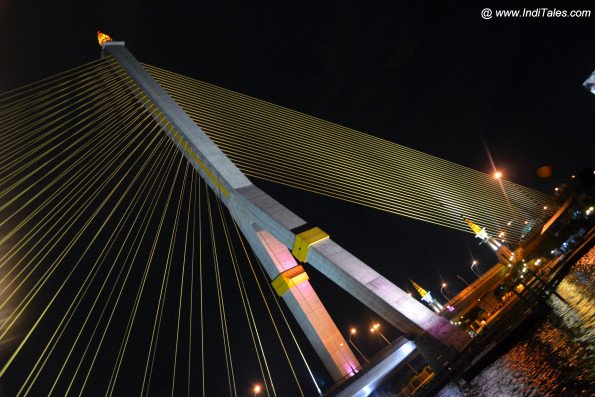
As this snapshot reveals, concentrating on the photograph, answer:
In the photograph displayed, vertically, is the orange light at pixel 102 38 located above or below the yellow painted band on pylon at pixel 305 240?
above

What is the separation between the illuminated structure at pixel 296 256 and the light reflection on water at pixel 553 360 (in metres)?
0.93

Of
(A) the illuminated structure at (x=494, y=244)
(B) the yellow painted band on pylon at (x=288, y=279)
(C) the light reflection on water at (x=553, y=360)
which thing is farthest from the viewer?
(A) the illuminated structure at (x=494, y=244)

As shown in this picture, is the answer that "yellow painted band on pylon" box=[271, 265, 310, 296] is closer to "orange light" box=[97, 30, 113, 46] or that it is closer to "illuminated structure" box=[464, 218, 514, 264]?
"orange light" box=[97, 30, 113, 46]

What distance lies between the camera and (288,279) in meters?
10.8

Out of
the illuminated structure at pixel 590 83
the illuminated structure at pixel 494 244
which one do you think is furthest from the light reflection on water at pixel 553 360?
the illuminated structure at pixel 590 83

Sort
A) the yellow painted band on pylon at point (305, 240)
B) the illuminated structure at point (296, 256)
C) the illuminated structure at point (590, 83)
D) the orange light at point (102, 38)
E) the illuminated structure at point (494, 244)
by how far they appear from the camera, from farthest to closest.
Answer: the illuminated structure at point (494, 244), the illuminated structure at point (590, 83), the orange light at point (102, 38), the yellow painted band on pylon at point (305, 240), the illuminated structure at point (296, 256)

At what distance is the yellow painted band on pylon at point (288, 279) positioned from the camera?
10805 mm

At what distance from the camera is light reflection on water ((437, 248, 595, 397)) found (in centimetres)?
487

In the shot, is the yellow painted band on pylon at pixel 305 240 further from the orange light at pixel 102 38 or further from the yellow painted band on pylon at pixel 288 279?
the orange light at pixel 102 38

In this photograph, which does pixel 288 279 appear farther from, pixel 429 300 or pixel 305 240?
pixel 429 300

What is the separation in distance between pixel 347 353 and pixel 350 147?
941cm

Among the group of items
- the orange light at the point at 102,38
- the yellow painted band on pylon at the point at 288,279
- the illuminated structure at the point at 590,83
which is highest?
the orange light at the point at 102,38

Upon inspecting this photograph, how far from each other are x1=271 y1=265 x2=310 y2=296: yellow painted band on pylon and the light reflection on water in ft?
16.2

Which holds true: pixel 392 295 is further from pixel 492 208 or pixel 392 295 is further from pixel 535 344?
pixel 492 208
